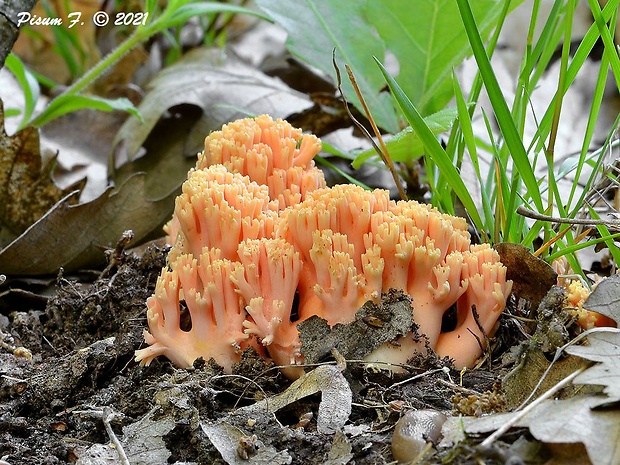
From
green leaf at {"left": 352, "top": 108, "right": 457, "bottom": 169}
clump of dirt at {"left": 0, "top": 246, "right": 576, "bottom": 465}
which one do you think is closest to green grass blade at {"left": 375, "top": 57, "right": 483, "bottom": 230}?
green leaf at {"left": 352, "top": 108, "right": 457, "bottom": 169}

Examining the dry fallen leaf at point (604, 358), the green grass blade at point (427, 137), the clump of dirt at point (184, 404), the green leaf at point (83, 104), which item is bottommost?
the clump of dirt at point (184, 404)

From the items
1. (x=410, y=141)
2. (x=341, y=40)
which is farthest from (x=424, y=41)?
(x=410, y=141)

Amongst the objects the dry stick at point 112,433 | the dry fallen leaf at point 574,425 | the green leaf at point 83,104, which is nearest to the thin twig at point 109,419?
the dry stick at point 112,433

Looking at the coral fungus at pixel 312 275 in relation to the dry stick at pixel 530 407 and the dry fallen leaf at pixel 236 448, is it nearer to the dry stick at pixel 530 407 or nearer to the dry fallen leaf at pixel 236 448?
the dry fallen leaf at pixel 236 448

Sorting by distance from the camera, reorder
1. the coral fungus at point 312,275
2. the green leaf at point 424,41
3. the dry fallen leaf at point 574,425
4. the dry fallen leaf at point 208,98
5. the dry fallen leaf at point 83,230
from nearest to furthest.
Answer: the dry fallen leaf at point 574,425 < the coral fungus at point 312,275 < the dry fallen leaf at point 83,230 < the green leaf at point 424,41 < the dry fallen leaf at point 208,98

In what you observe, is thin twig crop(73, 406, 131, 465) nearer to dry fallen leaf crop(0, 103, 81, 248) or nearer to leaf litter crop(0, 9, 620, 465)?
leaf litter crop(0, 9, 620, 465)

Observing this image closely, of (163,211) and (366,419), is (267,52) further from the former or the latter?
(366,419)
